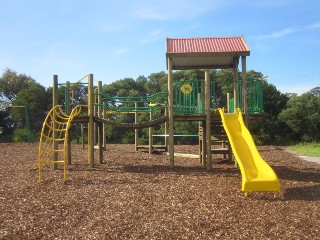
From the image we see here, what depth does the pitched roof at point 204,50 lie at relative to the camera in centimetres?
968

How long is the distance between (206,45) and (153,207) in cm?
563

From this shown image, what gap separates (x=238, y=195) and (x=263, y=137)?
18.8 m

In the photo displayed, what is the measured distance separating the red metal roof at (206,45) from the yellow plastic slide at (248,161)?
1.76 m

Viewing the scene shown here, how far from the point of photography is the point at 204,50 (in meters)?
9.76

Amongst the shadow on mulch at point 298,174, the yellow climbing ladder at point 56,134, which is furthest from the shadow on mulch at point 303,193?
the yellow climbing ladder at point 56,134

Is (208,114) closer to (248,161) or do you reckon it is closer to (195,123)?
(248,161)

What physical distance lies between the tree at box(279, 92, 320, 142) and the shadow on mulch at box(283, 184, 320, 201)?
18758 millimetres

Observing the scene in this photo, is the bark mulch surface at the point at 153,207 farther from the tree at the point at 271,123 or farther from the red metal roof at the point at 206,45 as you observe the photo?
the tree at the point at 271,123

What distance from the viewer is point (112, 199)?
634 cm

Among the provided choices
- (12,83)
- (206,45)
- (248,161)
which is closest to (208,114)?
(206,45)

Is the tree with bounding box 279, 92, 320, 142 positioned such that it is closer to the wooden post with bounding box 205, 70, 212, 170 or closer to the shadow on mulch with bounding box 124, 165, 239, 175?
the shadow on mulch with bounding box 124, 165, 239, 175

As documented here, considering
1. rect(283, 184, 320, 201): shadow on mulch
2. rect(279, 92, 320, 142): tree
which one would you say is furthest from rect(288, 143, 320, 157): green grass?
rect(283, 184, 320, 201): shadow on mulch

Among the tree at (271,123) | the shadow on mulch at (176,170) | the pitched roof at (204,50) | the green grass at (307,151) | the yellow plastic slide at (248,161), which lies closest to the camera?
the yellow plastic slide at (248,161)

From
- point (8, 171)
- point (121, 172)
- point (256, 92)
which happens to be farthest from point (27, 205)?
point (256, 92)
